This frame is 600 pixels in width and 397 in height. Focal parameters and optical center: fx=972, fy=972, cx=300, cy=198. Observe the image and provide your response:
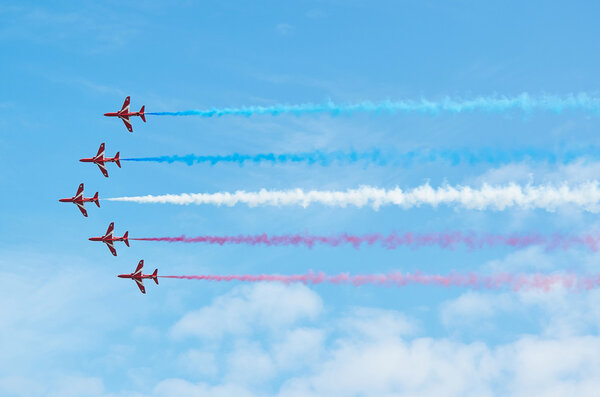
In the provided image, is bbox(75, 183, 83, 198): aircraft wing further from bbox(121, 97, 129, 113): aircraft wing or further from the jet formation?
bbox(121, 97, 129, 113): aircraft wing

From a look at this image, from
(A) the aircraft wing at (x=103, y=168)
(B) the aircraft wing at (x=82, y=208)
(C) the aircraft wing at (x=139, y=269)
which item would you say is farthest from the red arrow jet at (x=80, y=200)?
(C) the aircraft wing at (x=139, y=269)

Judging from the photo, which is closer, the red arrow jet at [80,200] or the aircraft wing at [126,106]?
the aircraft wing at [126,106]

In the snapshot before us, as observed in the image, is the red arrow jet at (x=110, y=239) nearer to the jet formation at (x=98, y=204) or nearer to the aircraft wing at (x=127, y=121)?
the jet formation at (x=98, y=204)

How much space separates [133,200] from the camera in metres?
101

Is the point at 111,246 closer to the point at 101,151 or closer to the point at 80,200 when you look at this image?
the point at 80,200

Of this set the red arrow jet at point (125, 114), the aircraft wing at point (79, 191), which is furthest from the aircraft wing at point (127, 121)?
the aircraft wing at point (79, 191)

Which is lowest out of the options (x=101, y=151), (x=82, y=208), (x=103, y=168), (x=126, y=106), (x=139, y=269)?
(x=139, y=269)

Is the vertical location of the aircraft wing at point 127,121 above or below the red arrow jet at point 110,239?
above

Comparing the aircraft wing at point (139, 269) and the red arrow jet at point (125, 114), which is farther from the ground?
the red arrow jet at point (125, 114)

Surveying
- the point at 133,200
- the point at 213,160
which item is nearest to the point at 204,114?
the point at 213,160

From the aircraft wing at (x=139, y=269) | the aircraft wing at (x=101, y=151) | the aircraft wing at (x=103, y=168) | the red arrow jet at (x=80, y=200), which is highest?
the aircraft wing at (x=101, y=151)

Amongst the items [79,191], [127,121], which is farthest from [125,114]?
[79,191]

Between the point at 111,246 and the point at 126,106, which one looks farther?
the point at 111,246

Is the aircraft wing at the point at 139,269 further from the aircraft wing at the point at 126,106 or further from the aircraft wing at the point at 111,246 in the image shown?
the aircraft wing at the point at 126,106
